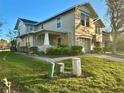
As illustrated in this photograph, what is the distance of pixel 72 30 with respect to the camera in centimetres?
2650

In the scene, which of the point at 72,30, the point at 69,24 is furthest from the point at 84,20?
the point at 72,30

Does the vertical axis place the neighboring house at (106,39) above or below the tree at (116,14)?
below

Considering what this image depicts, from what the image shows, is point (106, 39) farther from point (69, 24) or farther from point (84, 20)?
point (69, 24)

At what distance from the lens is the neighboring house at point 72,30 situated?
2641cm

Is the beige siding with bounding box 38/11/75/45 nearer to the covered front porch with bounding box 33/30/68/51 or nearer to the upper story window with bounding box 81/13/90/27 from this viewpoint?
the covered front porch with bounding box 33/30/68/51

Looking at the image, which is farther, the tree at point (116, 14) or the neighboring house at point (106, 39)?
the neighboring house at point (106, 39)

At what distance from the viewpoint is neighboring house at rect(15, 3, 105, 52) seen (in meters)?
26.4

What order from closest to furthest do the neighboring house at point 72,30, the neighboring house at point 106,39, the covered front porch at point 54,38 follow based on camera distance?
the neighboring house at point 72,30 < the covered front porch at point 54,38 < the neighboring house at point 106,39

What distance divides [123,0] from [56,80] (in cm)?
1795

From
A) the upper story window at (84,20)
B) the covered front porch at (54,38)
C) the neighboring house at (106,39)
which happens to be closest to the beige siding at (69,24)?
the covered front porch at (54,38)

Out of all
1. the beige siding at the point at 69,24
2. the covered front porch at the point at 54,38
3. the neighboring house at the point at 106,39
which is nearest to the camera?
the beige siding at the point at 69,24

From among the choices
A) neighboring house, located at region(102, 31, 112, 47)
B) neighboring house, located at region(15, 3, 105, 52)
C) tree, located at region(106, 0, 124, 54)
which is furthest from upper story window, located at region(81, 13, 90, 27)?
neighboring house, located at region(102, 31, 112, 47)

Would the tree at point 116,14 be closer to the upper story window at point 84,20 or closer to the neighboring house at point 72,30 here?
the upper story window at point 84,20

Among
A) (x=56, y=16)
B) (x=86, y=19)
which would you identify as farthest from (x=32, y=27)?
(x=86, y=19)
